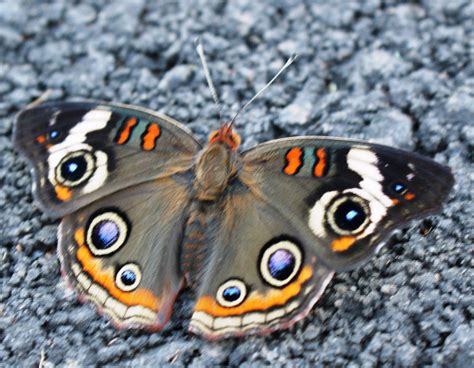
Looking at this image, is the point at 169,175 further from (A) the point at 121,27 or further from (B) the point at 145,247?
(A) the point at 121,27

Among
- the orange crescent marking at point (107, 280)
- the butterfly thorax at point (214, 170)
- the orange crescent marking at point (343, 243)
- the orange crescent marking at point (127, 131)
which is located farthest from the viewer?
the orange crescent marking at point (127, 131)

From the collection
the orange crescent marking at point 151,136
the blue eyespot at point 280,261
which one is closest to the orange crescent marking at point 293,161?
the blue eyespot at point 280,261

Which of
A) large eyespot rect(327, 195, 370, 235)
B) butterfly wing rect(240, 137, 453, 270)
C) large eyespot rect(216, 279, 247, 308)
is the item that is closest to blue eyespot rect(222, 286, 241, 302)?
large eyespot rect(216, 279, 247, 308)

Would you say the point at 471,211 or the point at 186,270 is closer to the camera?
the point at 186,270

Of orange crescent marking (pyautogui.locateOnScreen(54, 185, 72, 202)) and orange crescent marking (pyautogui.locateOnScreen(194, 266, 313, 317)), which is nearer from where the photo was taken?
orange crescent marking (pyautogui.locateOnScreen(194, 266, 313, 317))

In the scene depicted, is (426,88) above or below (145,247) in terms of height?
above

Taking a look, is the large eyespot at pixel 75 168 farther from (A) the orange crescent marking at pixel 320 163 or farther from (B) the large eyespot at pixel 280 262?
(A) the orange crescent marking at pixel 320 163

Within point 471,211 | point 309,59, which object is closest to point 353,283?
point 471,211

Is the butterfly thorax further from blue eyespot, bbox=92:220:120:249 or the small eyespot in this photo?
the small eyespot
